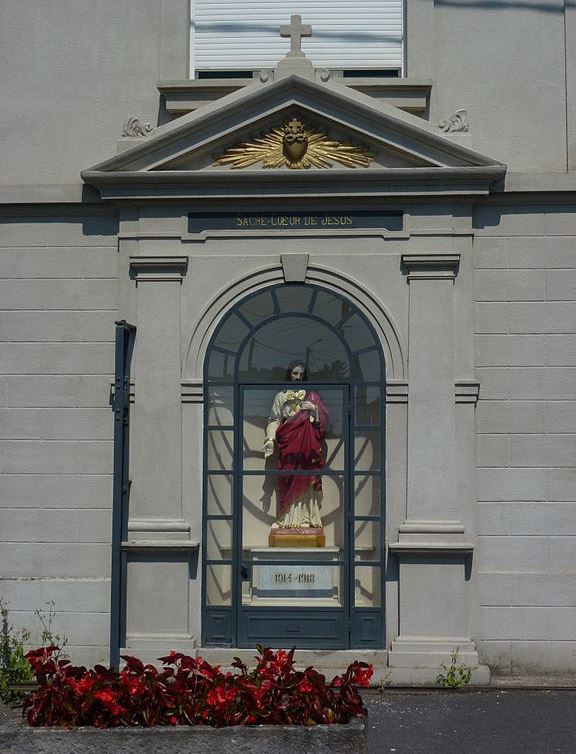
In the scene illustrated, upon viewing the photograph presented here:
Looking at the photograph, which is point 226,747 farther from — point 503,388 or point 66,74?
point 66,74

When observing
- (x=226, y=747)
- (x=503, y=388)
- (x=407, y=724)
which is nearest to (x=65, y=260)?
(x=503, y=388)

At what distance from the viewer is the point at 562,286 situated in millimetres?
11461

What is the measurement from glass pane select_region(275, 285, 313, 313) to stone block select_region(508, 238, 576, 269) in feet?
6.89

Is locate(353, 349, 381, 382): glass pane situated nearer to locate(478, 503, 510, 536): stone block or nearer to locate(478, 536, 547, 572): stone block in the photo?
locate(478, 503, 510, 536): stone block

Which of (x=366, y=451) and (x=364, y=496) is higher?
(x=366, y=451)

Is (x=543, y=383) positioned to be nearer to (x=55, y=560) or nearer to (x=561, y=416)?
(x=561, y=416)

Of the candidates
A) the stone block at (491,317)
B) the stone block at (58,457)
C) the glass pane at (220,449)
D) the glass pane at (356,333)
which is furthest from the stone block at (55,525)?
the stone block at (491,317)

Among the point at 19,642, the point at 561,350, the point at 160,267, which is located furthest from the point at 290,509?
the point at 561,350

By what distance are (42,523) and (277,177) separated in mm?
4242

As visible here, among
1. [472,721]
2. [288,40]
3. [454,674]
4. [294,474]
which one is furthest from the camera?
[288,40]

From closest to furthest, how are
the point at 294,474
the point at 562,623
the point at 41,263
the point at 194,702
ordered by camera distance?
the point at 194,702 → the point at 562,623 → the point at 294,474 → the point at 41,263

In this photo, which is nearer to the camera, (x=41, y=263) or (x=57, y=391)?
(x=57, y=391)

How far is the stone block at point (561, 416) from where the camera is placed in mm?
11344

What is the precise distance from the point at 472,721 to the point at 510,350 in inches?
145
